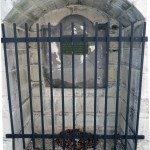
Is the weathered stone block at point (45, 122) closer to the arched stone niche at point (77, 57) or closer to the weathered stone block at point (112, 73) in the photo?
the arched stone niche at point (77, 57)

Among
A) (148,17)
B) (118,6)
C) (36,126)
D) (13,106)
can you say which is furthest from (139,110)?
(36,126)

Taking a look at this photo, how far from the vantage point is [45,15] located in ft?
11.5

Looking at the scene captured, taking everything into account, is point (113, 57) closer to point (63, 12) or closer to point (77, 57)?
point (77, 57)

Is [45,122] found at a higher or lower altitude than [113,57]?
lower

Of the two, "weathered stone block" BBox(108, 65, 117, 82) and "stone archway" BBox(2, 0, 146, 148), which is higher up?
"stone archway" BBox(2, 0, 146, 148)

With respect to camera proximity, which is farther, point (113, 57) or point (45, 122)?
point (45, 122)


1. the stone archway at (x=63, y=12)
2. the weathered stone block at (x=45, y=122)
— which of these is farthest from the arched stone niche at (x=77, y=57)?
the weathered stone block at (x=45, y=122)

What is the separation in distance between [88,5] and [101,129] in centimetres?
218

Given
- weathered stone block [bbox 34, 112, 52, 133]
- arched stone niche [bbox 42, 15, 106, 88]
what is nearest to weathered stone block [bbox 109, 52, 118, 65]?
arched stone niche [bbox 42, 15, 106, 88]

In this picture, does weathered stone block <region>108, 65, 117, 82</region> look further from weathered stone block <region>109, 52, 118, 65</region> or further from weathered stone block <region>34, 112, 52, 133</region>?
weathered stone block <region>34, 112, 52, 133</region>

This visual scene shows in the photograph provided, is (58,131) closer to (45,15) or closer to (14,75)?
(14,75)

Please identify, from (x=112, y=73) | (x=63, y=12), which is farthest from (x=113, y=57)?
(x=63, y=12)

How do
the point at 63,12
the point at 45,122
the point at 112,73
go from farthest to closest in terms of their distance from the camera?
the point at 45,122 < the point at 112,73 < the point at 63,12

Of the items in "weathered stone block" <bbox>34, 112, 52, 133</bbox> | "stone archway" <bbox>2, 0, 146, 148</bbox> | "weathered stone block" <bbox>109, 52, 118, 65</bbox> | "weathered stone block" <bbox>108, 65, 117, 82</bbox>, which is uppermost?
"stone archway" <bbox>2, 0, 146, 148</bbox>
